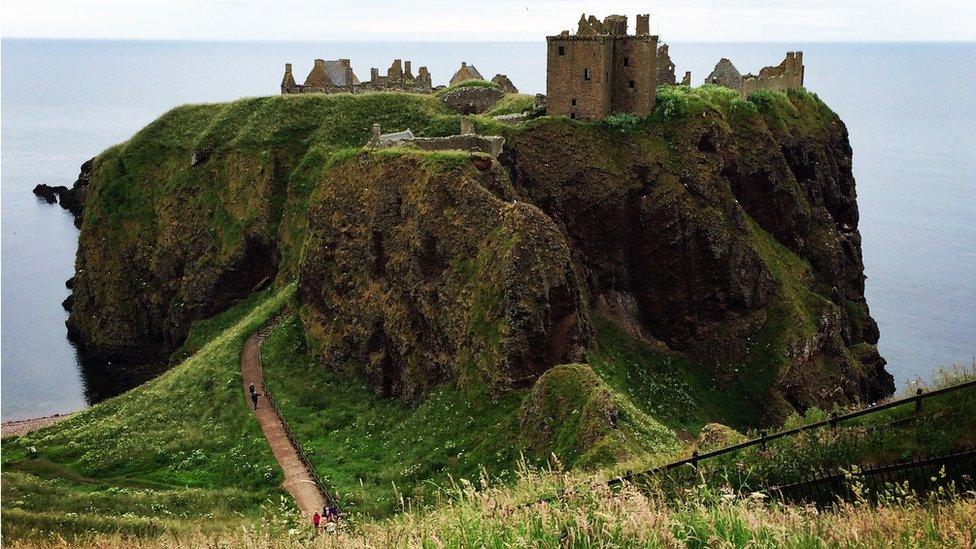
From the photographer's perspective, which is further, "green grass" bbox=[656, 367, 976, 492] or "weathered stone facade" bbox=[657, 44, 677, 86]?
"weathered stone facade" bbox=[657, 44, 677, 86]

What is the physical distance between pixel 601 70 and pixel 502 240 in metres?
20.7

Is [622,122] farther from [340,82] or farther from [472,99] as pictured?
[340,82]

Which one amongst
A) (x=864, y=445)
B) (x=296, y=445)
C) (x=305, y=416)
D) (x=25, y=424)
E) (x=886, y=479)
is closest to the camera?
(x=886, y=479)

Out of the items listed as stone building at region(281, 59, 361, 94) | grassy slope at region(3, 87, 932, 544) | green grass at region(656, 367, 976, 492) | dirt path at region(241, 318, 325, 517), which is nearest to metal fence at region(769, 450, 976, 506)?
green grass at region(656, 367, 976, 492)

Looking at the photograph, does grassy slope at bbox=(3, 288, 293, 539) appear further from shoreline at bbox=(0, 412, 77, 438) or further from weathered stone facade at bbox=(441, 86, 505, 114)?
weathered stone facade at bbox=(441, 86, 505, 114)

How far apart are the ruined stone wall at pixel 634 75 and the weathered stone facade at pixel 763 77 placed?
12.1 meters

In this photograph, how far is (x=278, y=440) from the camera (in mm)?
46625

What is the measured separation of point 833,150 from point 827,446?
63.5 metres

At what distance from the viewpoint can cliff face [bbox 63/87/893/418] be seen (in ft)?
→ 156

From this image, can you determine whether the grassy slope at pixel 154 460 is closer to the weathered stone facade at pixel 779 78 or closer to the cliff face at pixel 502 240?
the cliff face at pixel 502 240

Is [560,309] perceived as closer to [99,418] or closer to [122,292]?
[99,418]

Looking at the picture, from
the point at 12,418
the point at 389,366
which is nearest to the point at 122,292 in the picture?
the point at 12,418

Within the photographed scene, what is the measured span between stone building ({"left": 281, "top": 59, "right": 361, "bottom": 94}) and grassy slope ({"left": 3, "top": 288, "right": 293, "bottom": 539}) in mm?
40361

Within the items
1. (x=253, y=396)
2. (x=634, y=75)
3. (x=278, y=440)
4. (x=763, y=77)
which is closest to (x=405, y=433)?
(x=278, y=440)
